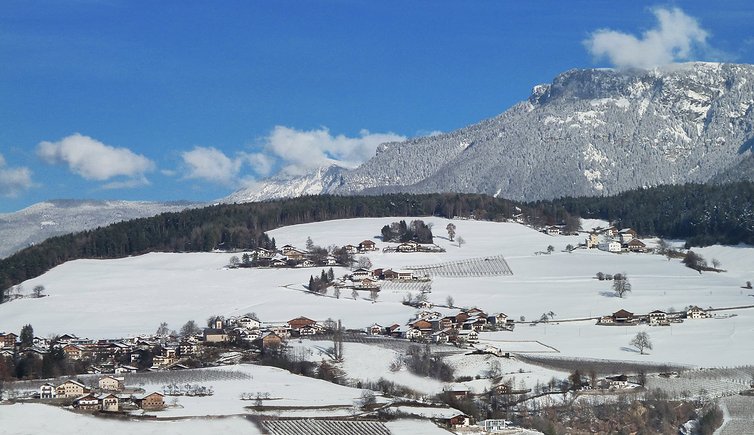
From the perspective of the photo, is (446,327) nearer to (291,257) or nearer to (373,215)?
(291,257)

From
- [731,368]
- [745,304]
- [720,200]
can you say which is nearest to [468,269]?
[745,304]

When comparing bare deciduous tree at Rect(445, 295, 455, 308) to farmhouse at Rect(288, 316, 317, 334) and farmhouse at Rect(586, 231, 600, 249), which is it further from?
farmhouse at Rect(586, 231, 600, 249)

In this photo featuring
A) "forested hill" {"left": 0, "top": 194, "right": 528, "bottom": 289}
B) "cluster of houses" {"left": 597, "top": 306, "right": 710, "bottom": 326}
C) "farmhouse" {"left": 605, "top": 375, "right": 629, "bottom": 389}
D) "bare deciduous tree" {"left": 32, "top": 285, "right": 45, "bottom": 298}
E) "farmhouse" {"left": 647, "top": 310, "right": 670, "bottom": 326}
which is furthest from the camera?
"forested hill" {"left": 0, "top": 194, "right": 528, "bottom": 289}

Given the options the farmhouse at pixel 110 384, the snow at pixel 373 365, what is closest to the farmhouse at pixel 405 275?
the snow at pixel 373 365

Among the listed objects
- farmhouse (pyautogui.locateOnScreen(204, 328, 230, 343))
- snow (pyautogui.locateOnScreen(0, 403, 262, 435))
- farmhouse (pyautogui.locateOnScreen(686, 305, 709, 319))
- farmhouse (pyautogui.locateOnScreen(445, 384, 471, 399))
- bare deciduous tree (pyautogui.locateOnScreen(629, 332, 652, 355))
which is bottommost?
snow (pyautogui.locateOnScreen(0, 403, 262, 435))

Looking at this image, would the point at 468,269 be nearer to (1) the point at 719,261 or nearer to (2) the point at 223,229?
(1) the point at 719,261

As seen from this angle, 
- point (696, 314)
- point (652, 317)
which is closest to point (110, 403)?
point (652, 317)

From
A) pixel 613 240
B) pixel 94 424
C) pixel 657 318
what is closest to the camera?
pixel 94 424

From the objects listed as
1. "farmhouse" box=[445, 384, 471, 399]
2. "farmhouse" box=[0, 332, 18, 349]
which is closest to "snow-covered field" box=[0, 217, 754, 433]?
"farmhouse" box=[445, 384, 471, 399]
